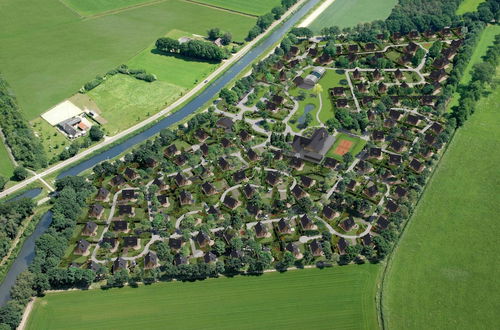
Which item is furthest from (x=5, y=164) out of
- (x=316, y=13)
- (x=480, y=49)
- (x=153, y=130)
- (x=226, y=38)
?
(x=480, y=49)

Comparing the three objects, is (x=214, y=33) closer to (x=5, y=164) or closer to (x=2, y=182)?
(x=5, y=164)

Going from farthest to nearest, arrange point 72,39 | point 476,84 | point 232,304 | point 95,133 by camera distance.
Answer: point 72,39 < point 476,84 < point 95,133 < point 232,304

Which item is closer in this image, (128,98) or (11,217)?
(11,217)

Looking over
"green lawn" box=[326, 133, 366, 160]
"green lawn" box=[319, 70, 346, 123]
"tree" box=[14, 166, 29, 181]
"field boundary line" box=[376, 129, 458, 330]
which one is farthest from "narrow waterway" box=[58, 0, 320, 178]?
"field boundary line" box=[376, 129, 458, 330]

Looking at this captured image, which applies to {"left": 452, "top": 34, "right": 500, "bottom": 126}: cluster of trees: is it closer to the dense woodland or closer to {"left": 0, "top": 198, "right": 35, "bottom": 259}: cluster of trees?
the dense woodland

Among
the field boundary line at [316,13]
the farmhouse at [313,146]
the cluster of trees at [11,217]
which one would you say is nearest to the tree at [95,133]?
the cluster of trees at [11,217]

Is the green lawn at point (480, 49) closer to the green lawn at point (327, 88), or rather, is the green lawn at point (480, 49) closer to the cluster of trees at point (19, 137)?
the green lawn at point (327, 88)
